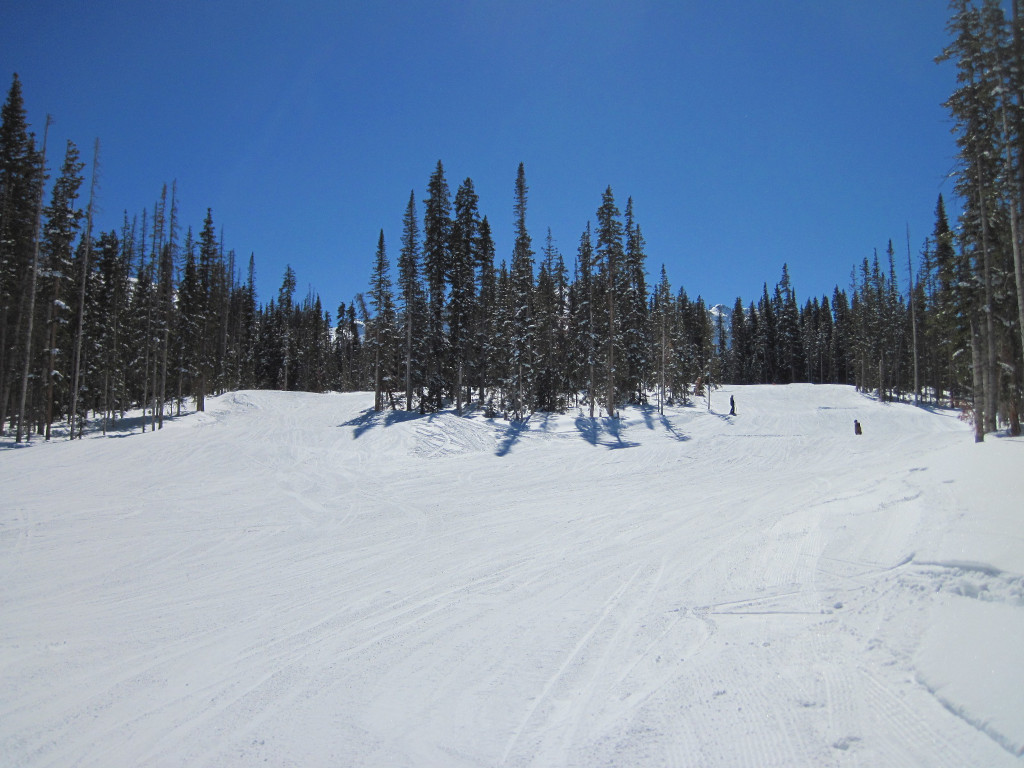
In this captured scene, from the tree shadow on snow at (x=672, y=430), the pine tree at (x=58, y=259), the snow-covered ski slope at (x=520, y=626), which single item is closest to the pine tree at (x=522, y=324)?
the tree shadow on snow at (x=672, y=430)

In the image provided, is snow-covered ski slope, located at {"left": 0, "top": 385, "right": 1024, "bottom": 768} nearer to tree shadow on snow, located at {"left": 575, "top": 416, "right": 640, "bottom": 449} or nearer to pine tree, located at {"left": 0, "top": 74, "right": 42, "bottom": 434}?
tree shadow on snow, located at {"left": 575, "top": 416, "right": 640, "bottom": 449}

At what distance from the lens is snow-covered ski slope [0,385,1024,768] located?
3.98m

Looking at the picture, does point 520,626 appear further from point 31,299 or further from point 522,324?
point 31,299

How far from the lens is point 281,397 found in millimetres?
40031

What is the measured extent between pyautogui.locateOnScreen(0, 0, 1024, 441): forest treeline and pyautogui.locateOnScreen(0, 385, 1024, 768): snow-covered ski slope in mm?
12963

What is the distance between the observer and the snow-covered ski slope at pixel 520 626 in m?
3.98

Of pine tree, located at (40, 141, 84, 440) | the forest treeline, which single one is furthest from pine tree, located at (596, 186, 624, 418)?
pine tree, located at (40, 141, 84, 440)

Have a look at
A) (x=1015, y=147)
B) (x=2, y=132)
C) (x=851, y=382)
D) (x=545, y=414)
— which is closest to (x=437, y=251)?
(x=545, y=414)

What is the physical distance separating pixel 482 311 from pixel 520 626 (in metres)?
29.2

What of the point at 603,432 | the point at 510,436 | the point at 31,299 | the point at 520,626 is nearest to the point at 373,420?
the point at 510,436

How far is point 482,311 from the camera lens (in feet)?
112

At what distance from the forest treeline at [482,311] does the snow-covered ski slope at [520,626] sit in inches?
510

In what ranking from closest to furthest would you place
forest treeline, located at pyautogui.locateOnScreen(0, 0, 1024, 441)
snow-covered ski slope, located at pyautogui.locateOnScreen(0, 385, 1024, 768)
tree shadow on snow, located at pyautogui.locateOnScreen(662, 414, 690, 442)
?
snow-covered ski slope, located at pyautogui.locateOnScreen(0, 385, 1024, 768) → forest treeline, located at pyautogui.locateOnScreen(0, 0, 1024, 441) → tree shadow on snow, located at pyautogui.locateOnScreen(662, 414, 690, 442)

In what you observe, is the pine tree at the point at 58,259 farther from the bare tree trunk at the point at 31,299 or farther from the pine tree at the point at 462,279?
the pine tree at the point at 462,279
